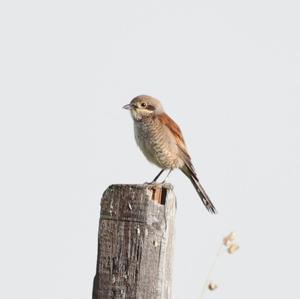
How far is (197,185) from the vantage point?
285 inches

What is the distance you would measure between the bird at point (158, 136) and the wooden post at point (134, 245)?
3810mm

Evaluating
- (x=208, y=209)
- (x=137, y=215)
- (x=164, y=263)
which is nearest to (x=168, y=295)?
(x=164, y=263)

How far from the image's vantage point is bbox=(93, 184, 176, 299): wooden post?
9.26 feet

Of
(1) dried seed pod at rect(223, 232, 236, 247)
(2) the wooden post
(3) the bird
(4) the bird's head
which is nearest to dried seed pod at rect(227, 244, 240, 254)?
(1) dried seed pod at rect(223, 232, 236, 247)

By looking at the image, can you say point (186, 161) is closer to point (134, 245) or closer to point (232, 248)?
point (232, 248)

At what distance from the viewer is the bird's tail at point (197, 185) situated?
6941 mm

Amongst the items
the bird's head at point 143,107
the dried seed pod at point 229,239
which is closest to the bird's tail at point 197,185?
the bird's head at point 143,107

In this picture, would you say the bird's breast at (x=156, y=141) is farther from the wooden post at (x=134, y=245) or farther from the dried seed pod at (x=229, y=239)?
the wooden post at (x=134, y=245)

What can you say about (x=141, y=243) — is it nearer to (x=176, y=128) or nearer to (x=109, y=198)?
(x=109, y=198)

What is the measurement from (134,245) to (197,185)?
4422 millimetres

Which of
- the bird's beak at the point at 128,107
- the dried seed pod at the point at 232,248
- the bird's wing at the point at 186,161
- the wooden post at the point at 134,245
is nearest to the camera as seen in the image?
the wooden post at the point at 134,245

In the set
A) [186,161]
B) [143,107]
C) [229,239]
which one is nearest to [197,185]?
[186,161]

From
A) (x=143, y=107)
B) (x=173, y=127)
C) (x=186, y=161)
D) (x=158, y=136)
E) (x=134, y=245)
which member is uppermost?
(x=143, y=107)

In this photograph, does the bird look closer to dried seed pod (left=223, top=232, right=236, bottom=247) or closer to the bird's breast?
the bird's breast
